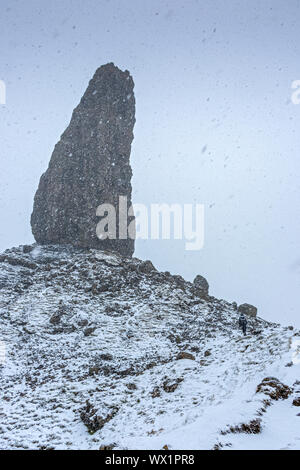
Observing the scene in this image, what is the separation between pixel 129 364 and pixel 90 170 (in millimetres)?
30979

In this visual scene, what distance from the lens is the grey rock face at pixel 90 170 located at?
4241 cm

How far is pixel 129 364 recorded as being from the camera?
1973 cm

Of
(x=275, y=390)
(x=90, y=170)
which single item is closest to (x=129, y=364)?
(x=275, y=390)

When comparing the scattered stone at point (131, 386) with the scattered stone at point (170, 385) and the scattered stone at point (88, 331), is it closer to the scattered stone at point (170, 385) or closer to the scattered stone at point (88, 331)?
the scattered stone at point (170, 385)

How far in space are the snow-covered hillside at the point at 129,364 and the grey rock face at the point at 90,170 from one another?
6.06m

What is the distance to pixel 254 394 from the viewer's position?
441 inches

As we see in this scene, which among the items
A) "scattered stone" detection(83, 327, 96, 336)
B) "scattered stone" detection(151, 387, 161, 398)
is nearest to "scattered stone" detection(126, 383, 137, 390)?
"scattered stone" detection(151, 387, 161, 398)

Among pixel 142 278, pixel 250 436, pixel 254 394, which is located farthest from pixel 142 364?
pixel 142 278

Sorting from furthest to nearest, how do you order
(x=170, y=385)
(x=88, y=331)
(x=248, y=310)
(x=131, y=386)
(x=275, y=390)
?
1. (x=248, y=310)
2. (x=88, y=331)
3. (x=131, y=386)
4. (x=170, y=385)
5. (x=275, y=390)

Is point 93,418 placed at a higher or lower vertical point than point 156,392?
lower

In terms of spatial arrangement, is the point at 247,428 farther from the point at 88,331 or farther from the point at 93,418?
the point at 88,331

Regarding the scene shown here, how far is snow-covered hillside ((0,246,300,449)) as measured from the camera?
948cm

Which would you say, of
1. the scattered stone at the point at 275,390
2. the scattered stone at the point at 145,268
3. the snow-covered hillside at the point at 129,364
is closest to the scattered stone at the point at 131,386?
the snow-covered hillside at the point at 129,364

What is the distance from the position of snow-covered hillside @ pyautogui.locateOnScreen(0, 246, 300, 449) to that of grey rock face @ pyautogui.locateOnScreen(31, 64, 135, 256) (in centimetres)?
606
